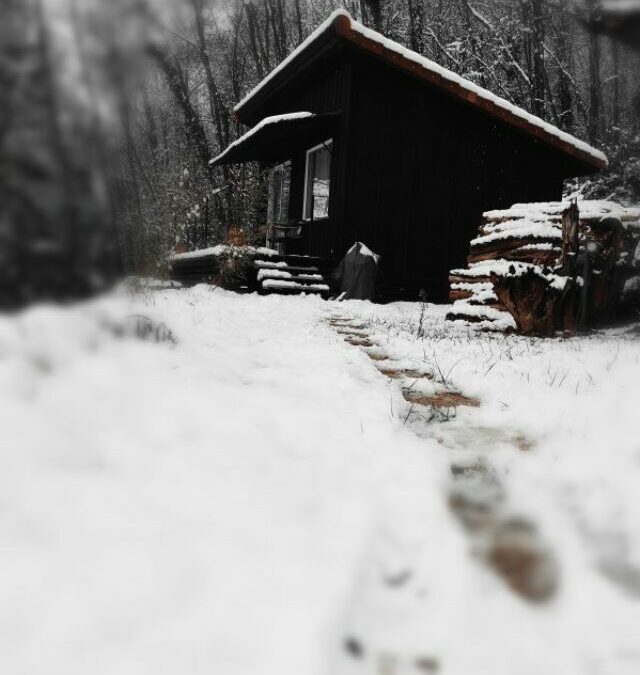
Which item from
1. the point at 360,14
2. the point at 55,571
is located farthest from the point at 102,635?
the point at 360,14

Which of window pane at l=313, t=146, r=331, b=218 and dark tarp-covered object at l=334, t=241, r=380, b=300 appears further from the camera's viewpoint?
window pane at l=313, t=146, r=331, b=218

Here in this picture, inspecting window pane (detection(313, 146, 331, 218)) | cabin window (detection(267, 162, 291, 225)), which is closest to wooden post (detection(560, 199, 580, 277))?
window pane (detection(313, 146, 331, 218))

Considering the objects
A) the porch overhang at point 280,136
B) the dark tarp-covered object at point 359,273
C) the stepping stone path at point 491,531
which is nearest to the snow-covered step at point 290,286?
the dark tarp-covered object at point 359,273

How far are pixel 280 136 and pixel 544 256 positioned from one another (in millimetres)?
6167

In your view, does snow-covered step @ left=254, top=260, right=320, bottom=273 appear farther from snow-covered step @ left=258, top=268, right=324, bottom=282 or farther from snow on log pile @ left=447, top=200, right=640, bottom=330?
snow on log pile @ left=447, top=200, right=640, bottom=330

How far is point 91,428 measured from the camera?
1.58m

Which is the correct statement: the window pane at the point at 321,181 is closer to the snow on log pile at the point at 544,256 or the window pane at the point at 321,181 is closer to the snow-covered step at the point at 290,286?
the snow-covered step at the point at 290,286

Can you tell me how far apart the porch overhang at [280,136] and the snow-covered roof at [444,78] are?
1.23 meters

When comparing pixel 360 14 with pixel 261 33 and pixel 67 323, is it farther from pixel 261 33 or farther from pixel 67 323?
pixel 67 323

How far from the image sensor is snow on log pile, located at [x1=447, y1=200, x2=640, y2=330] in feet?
17.7

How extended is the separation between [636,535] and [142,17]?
197cm

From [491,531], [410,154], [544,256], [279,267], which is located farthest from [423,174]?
[491,531]

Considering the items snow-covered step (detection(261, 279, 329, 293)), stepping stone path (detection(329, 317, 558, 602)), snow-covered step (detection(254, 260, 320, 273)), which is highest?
snow-covered step (detection(254, 260, 320, 273))

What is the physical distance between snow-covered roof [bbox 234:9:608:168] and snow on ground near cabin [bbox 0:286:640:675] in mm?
7641
